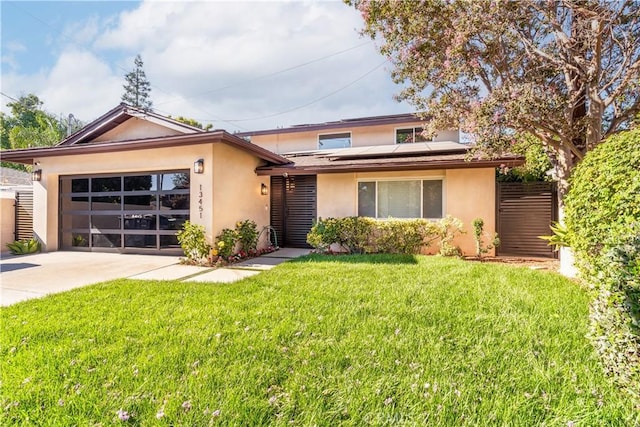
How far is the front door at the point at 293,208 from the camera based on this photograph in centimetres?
1106

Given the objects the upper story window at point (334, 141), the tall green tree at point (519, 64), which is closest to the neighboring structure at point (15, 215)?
the upper story window at point (334, 141)

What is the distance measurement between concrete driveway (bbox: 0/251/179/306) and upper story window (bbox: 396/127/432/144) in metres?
10.5

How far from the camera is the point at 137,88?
113 feet

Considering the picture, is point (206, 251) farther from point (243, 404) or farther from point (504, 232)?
point (504, 232)

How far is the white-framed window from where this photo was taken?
955 centimetres

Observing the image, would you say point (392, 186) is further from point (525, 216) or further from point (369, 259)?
point (525, 216)

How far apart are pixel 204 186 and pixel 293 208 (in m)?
3.85

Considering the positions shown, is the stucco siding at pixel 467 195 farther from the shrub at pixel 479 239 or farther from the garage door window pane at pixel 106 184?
the garage door window pane at pixel 106 184

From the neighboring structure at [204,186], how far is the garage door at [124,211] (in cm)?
3

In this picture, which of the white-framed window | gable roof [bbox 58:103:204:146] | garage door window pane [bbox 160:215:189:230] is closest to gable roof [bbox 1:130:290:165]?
gable roof [bbox 58:103:204:146]

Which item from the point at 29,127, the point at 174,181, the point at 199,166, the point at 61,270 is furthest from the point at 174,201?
the point at 29,127

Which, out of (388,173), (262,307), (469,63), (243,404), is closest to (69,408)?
(243,404)

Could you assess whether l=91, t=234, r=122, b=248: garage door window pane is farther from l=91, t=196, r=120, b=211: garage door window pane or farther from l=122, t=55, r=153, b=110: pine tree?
l=122, t=55, r=153, b=110: pine tree

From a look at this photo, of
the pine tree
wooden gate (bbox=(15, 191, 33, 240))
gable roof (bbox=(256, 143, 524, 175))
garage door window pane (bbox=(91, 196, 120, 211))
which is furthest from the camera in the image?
the pine tree
